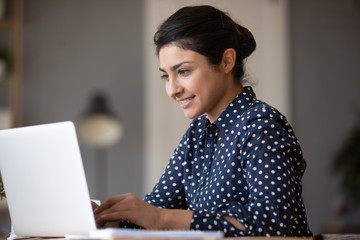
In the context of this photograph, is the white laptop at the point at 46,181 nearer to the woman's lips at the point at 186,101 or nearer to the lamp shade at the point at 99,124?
the woman's lips at the point at 186,101

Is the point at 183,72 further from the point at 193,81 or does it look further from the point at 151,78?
the point at 151,78

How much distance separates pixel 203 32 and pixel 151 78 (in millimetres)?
3165

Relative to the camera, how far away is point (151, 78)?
483 cm

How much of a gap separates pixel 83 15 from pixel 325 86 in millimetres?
2098

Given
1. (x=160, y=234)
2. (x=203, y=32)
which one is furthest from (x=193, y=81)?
(x=160, y=234)

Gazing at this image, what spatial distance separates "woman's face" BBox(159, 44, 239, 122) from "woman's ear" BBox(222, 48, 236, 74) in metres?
0.02

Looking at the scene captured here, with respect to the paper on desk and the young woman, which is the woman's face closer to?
the young woman

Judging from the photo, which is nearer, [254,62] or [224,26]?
[224,26]

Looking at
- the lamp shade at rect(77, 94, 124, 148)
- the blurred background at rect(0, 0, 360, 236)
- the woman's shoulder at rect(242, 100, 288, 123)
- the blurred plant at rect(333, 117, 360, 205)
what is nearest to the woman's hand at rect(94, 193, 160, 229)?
the woman's shoulder at rect(242, 100, 288, 123)

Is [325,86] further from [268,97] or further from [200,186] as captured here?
[200,186]

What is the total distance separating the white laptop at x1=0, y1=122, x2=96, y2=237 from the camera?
125 cm

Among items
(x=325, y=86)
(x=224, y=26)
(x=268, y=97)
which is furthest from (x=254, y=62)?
(x=224, y=26)

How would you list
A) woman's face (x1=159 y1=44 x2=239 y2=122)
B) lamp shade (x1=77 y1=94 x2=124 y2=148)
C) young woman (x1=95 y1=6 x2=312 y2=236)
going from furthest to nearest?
1. lamp shade (x1=77 y1=94 x2=124 y2=148)
2. woman's face (x1=159 y1=44 x2=239 y2=122)
3. young woman (x1=95 y1=6 x2=312 y2=236)

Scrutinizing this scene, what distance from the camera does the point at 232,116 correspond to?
1.71 m
